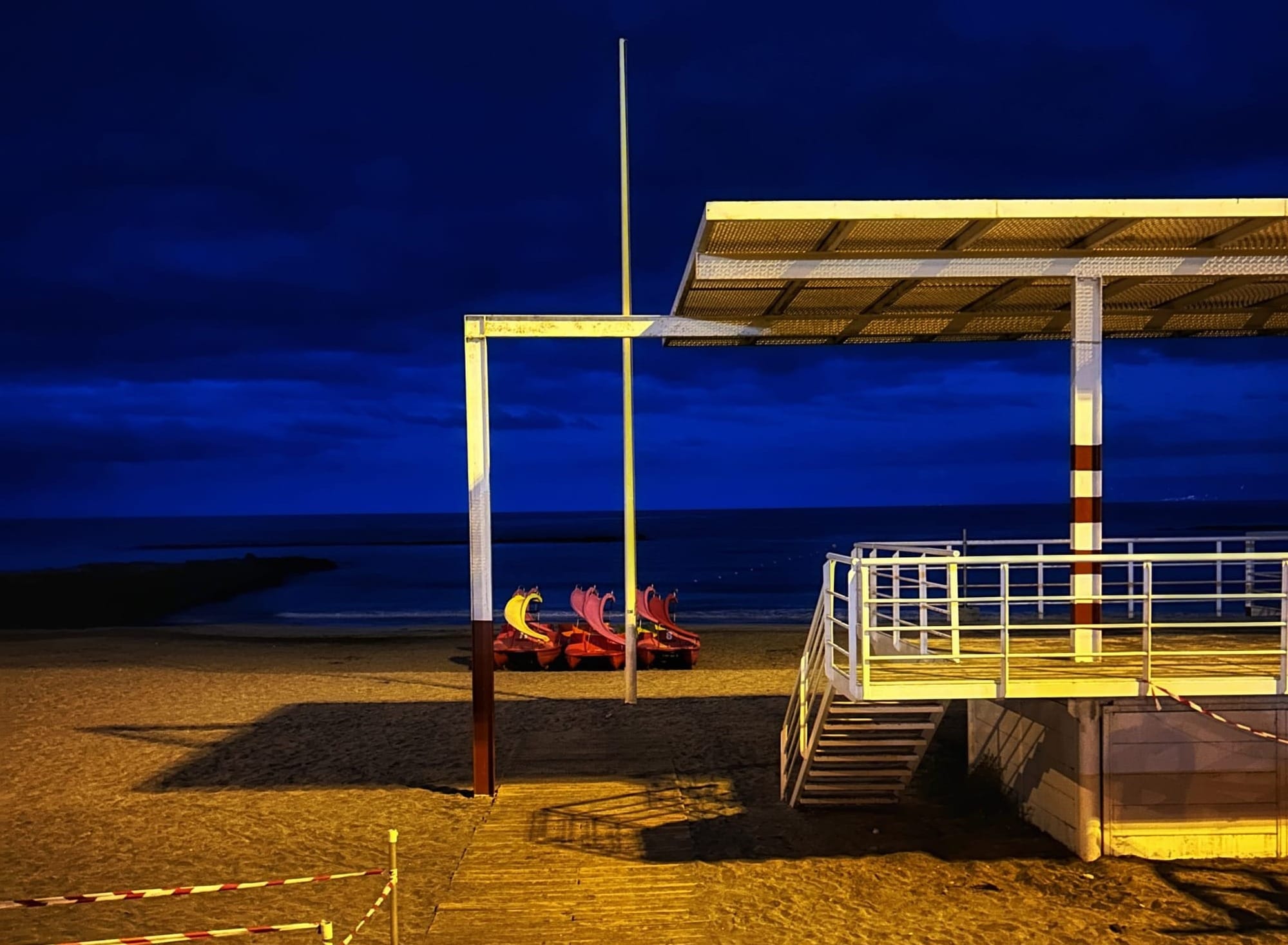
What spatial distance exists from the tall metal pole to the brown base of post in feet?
18.4

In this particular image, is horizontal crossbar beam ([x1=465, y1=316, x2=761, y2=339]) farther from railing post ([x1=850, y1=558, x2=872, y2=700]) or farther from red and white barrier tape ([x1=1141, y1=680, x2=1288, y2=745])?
red and white barrier tape ([x1=1141, y1=680, x2=1288, y2=745])

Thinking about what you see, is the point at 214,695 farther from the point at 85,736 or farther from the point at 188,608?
the point at 188,608

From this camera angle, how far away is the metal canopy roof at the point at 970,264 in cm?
1029

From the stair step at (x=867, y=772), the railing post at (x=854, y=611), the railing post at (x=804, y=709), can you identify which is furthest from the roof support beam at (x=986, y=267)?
the stair step at (x=867, y=772)

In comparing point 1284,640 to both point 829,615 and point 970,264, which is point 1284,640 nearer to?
point 829,615

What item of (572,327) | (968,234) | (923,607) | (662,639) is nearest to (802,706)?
(923,607)

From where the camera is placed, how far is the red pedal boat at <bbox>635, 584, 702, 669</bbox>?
2461 centimetres

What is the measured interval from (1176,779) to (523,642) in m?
16.4

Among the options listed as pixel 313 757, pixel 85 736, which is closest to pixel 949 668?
pixel 313 757

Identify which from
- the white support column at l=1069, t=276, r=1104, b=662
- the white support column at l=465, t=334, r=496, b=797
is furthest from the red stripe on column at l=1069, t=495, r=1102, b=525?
the white support column at l=465, t=334, r=496, b=797

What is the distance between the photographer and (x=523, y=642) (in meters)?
25.0

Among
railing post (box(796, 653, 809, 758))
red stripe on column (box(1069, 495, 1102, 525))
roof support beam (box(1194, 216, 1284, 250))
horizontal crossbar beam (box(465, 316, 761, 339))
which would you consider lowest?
railing post (box(796, 653, 809, 758))

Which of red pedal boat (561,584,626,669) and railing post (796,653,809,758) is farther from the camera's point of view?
red pedal boat (561,584,626,669)

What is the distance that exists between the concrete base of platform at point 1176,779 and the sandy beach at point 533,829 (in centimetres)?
26
